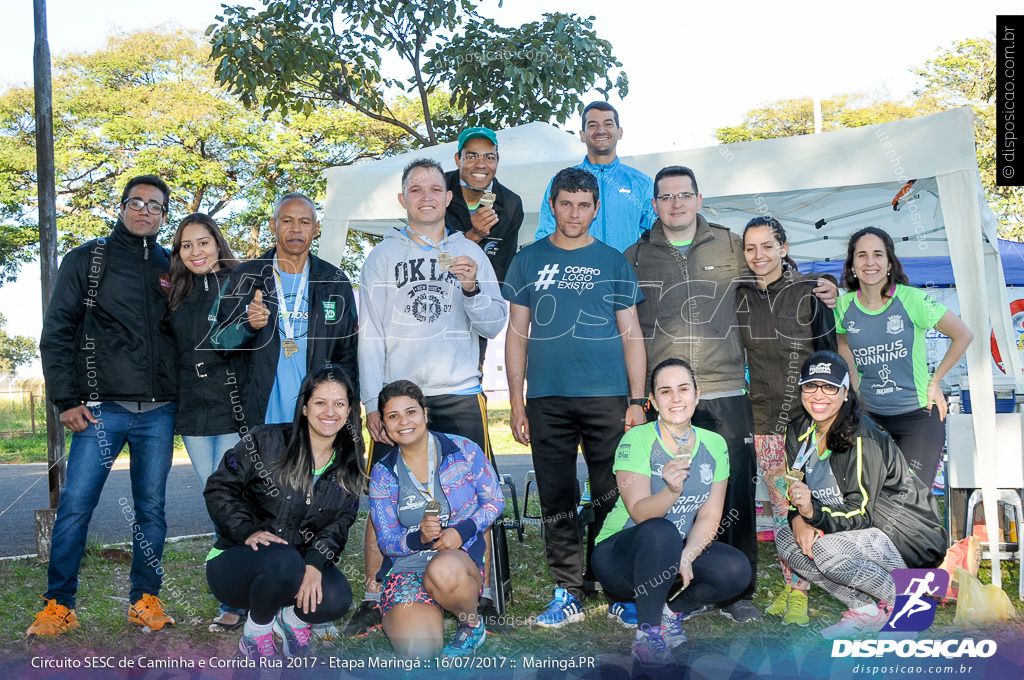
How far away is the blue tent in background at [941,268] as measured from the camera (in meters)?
8.95

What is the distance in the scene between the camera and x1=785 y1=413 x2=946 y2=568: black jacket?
3.76 m

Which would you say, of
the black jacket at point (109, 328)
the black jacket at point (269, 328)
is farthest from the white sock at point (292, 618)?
the black jacket at point (109, 328)

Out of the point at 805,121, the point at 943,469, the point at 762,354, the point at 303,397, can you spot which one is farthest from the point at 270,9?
the point at 805,121

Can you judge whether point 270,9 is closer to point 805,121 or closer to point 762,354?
point 762,354

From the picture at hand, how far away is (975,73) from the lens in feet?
66.3

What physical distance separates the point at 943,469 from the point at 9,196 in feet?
58.7

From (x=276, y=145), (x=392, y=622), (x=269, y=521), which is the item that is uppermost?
(x=276, y=145)

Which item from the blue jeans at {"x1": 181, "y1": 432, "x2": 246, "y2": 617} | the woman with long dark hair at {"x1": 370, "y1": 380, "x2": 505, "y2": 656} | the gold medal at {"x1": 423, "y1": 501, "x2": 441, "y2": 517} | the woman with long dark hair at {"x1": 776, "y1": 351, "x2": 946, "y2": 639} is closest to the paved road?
the blue jeans at {"x1": 181, "y1": 432, "x2": 246, "y2": 617}

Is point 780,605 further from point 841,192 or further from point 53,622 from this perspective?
point 841,192

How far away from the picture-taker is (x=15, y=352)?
23.5 metres

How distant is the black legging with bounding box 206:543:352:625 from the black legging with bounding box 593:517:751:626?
118 cm

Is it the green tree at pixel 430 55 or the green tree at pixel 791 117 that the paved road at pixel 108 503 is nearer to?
the green tree at pixel 430 55

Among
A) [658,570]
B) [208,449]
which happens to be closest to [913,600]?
[658,570]

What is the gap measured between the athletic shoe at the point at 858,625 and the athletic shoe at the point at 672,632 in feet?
2.08
